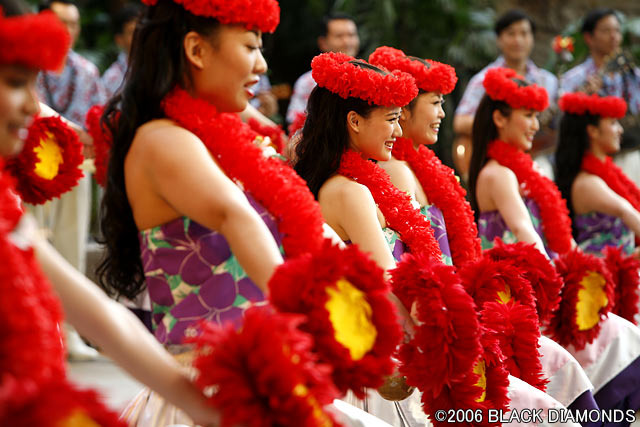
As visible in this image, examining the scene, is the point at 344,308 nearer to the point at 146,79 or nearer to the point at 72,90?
the point at 146,79

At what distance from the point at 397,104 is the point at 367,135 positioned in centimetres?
14

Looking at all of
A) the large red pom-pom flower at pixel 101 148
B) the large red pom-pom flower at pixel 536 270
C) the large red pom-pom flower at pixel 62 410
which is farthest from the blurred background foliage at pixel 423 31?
the large red pom-pom flower at pixel 62 410

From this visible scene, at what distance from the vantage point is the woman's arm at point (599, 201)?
14.6 ft

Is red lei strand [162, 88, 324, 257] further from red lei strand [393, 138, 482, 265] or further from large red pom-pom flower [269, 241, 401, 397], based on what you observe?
red lei strand [393, 138, 482, 265]

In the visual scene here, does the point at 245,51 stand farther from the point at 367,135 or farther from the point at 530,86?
the point at 530,86

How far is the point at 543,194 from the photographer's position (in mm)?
3945

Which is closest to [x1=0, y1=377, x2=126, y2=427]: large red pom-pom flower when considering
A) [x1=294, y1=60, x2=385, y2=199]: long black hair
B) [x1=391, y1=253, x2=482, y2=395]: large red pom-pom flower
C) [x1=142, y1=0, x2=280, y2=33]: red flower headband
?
[x1=142, y1=0, x2=280, y2=33]: red flower headband

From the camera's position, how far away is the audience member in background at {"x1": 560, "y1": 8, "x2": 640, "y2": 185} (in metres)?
5.96

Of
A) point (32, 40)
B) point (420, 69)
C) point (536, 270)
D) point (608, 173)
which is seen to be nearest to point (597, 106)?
point (608, 173)

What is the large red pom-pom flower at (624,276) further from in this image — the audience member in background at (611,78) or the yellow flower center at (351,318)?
the audience member in background at (611,78)

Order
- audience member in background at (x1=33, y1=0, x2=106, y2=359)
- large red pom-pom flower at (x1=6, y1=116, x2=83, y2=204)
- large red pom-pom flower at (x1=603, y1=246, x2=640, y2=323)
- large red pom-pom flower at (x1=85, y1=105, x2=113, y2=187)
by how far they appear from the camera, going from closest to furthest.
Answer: large red pom-pom flower at (x1=85, y1=105, x2=113, y2=187) → large red pom-pom flower at (x1=6, y1=116, x2=83, y2=204) → large red pom-pom flower at (x1=603, y1=246, x2=640, y2=323) → audience member in background at (x1=33, y1=0, x2=106, y2=359)

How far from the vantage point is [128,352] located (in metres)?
1.36

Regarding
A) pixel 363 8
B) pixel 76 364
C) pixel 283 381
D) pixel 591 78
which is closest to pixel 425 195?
pixel 283 381

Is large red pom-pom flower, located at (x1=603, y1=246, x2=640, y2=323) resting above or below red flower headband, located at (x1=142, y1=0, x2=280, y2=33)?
below
